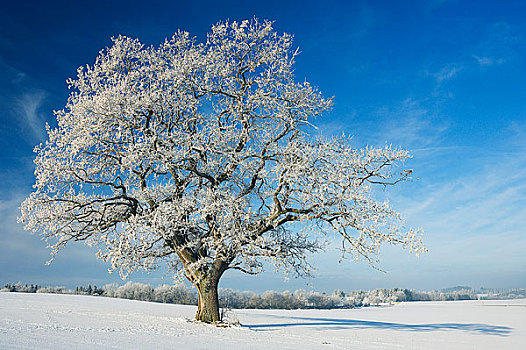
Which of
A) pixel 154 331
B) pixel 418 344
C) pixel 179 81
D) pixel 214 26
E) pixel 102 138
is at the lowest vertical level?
pixel 418 344

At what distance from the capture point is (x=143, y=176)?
52.2 ft

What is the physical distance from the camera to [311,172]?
14.3m

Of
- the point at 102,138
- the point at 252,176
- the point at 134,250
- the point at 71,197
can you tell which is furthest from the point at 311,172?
the point at 71,197

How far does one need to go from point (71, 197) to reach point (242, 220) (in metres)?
7.28

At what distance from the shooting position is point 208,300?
15.4 m

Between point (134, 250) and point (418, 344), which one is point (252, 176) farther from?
point (418, 344)

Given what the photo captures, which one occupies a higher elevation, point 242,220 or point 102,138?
point 102,138

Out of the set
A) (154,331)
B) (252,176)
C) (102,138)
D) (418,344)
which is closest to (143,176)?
(102,138)

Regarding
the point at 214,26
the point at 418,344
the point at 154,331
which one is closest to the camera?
the point at 154,331

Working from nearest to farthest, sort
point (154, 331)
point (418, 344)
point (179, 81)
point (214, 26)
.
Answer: point (154, 331)
point (418, 344)
point (179, 81)
point (214, 26)

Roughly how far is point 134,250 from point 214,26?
1026cm

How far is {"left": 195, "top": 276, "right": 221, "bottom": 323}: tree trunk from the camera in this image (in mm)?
15260

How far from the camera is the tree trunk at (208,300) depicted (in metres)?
15.3

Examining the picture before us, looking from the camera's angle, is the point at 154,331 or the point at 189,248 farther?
the point at 189,248
